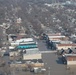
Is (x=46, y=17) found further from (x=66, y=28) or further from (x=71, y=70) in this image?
(x=71, y=70)

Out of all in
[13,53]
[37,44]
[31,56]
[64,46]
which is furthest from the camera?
[37,44]

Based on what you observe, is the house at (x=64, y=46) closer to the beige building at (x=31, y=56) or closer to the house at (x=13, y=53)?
the beige building at (x=31, y=56)

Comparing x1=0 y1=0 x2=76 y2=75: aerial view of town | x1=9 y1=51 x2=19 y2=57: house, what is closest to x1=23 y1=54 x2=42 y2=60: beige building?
x1=0 y1=0 x2=76 y2=75: aerial view of town

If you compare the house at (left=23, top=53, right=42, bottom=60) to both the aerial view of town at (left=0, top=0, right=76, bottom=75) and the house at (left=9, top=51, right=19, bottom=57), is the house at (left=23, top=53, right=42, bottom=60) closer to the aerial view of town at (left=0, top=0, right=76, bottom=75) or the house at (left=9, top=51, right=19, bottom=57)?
the aerial view of town at (left=0, top=0, right=76, bottom=75)

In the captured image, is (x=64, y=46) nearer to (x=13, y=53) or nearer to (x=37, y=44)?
(x=37, y=44)

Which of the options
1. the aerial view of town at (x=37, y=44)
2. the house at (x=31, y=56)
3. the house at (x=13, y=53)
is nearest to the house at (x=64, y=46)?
the aerial view of town at (x=37, y=44)

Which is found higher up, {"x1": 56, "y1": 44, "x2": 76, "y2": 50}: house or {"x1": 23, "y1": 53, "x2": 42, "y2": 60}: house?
{"x1": 56, "y1": 44, "x2": 76, "y2": 50}: house

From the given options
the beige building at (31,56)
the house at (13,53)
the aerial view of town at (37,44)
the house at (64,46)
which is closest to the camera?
the aerial view of town at (37,44)

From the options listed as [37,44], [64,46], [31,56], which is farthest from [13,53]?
[37,44]
